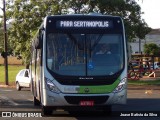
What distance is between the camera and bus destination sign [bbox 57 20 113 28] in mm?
14023

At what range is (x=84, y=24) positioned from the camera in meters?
14.1

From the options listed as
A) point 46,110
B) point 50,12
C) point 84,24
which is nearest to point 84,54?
point 84,24

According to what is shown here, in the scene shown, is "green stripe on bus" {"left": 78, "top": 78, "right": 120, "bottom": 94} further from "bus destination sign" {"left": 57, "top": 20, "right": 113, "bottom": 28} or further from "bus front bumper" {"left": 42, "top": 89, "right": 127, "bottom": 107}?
"bus destination sign" {"left": 57, "top": 20, "right": 113, "bottom": 28}

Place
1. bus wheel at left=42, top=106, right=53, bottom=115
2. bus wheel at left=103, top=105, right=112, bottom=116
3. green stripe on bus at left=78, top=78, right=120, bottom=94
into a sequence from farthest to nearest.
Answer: bus wheel at left=103, top=105, right=112, bottom=116, bus wheel at left=42, top=106, right=53, bottom=115, green stripe on bus at left=78, top=78, right=120, bottom=94

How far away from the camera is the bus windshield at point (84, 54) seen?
13.7 metres

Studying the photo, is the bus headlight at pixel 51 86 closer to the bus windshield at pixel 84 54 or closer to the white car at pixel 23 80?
the bus windshield at pixel 84 54

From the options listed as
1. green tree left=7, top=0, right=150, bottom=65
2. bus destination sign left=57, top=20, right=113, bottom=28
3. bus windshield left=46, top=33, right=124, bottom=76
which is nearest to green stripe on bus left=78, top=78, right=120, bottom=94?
bus windshield left=46, top=33, right=124, bottom=76

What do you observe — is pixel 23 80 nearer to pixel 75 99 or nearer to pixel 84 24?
pixel 84 24

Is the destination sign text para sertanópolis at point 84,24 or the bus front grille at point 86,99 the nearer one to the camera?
the bus front grille at point 86,99

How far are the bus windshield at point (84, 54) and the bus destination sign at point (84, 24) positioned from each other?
27 centimetres

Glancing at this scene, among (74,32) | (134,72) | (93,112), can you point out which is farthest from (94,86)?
(134,72)

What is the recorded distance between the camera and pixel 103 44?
13.9 meters

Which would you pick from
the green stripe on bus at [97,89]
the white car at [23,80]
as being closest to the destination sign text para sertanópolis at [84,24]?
the green stripe on bus at [97,89]

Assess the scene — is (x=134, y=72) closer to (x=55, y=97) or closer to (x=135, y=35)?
(x=135, y=35)
